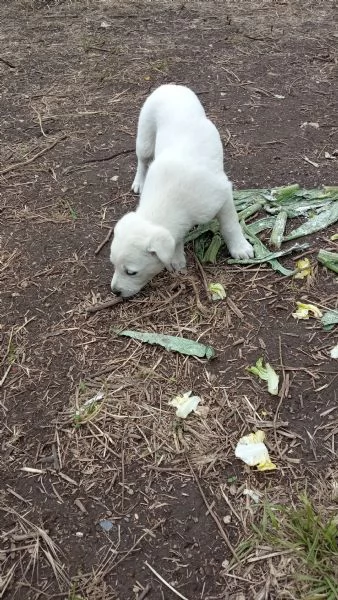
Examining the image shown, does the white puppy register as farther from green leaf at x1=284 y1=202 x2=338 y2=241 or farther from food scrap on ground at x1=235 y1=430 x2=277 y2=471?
food scrap on ground at x1=235 y1=430 x2=277 y2=471

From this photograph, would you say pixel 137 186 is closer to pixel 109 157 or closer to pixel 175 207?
pixel 109 157

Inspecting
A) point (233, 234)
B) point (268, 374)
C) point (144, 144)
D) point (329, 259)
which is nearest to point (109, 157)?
point (144, 144)

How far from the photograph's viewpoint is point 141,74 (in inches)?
269

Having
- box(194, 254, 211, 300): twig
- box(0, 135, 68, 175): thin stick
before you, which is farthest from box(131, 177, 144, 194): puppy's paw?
box(0, 135, 68, 175): thin stick

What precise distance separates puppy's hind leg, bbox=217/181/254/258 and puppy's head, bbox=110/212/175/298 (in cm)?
56

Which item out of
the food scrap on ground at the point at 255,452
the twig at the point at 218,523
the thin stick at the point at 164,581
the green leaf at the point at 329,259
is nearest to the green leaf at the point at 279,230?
the green leaf at the point at 329,259

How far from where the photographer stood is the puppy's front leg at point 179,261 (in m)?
4.06

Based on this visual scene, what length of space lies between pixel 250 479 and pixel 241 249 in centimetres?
178

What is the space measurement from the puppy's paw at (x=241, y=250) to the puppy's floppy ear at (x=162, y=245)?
698mm

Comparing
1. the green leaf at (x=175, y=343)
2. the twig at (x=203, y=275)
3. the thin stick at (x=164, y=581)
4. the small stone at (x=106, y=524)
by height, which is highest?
the twig at (x=203, y=275)

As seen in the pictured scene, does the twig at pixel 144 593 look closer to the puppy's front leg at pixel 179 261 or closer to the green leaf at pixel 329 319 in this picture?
the green leaf at pixel 329 319

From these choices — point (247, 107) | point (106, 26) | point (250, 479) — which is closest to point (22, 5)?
point (106, 26)

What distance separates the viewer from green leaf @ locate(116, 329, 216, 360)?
11.5 ft

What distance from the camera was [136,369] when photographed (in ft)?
11.4
